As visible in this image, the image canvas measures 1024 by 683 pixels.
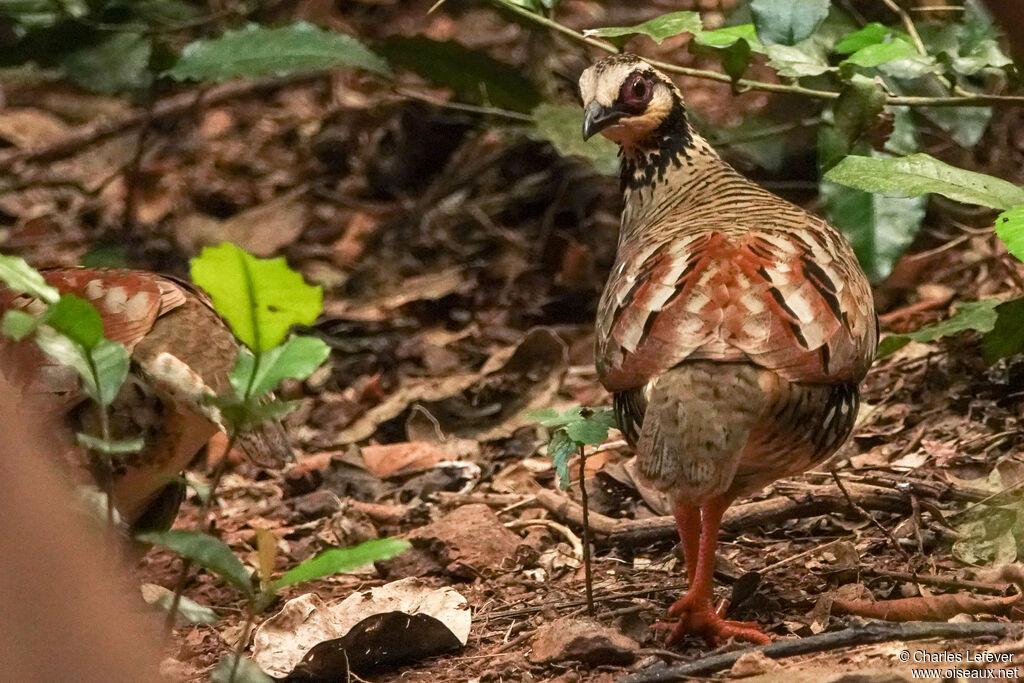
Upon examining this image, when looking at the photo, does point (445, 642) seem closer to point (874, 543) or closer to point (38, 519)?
point (874, 543)

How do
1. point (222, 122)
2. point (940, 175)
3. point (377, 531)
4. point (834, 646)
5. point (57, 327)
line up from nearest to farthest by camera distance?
point (57, 327)
point (834, 646)
point (940, 175)
point (377, 531)
point (222, 122)

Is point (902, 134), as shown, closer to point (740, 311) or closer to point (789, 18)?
point (789, 18)

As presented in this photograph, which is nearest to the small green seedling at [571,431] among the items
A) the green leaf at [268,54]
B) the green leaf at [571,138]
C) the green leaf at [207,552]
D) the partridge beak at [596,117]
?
the green leaf at [207,552]

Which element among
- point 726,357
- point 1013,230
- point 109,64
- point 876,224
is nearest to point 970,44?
point 876,224

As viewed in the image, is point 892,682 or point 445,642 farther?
point 445,642

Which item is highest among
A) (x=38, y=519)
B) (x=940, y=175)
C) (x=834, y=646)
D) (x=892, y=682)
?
(x=38, y=519)

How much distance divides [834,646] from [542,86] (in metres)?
4.42

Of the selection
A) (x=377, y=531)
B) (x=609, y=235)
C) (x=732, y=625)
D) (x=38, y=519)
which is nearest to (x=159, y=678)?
(x=38, y=519)

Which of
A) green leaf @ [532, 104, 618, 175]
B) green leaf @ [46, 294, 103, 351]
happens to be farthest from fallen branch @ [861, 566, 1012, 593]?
green leaf @ [532, 104, 618, 175]

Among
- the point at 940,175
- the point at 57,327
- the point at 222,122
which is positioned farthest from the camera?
the point at 222,122

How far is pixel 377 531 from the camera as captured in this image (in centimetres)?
475

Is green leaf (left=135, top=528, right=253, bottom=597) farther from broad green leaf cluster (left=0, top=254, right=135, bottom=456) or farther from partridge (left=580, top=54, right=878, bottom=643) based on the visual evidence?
partridge (left=580, top=54, right=878, bottom=643)

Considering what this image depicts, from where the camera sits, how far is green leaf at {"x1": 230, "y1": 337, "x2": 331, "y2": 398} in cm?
238

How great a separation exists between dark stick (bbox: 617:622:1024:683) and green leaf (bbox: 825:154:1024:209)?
1295mm
